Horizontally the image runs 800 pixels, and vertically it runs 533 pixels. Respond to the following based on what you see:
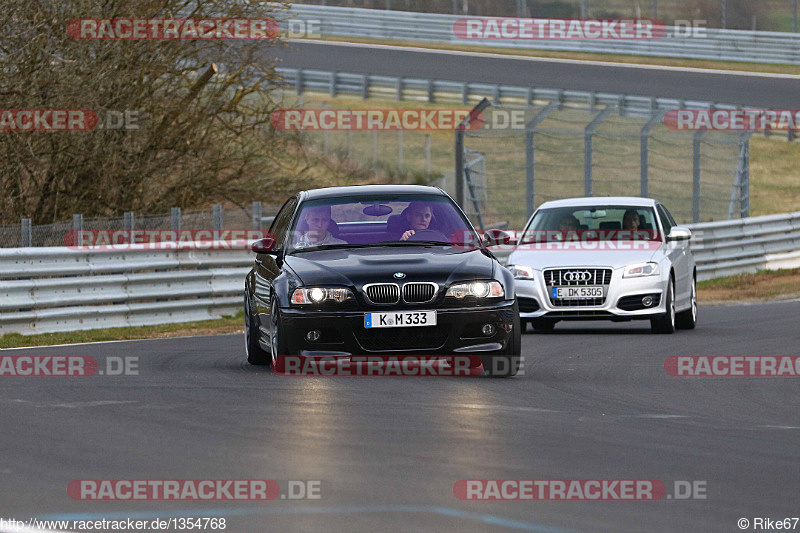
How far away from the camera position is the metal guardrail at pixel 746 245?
27516 mm

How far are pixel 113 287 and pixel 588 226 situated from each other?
588 cm

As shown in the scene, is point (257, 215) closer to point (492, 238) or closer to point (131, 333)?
point (131, 333)

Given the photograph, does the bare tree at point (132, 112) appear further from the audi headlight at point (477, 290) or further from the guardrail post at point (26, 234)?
the audi headlight at point (477, 290)

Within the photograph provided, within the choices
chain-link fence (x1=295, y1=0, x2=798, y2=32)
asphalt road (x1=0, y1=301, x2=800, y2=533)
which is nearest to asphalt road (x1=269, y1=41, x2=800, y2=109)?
chain-link fence (x1=295, y1=0, x2=798, y2=32)

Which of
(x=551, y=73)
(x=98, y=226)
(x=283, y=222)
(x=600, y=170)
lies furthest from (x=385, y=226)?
(x=551, y=73)

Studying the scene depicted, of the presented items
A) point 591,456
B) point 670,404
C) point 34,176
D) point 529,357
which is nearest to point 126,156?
point 34,176

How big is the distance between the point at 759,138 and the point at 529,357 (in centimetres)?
3605

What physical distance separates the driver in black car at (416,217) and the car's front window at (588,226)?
5.05 m

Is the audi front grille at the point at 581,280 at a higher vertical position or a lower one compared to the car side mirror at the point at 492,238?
lower

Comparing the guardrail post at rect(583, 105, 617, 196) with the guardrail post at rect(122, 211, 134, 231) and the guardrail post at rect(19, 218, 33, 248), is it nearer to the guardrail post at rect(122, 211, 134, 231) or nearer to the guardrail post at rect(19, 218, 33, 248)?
the guardrail post at rect(122, 211, 134, 231)

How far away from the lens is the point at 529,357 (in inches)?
537

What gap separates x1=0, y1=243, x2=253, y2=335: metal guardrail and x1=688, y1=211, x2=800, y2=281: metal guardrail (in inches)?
377

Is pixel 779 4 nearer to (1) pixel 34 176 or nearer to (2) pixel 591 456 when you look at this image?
(1) pixel 34 176

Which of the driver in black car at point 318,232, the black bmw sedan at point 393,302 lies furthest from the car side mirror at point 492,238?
the driver in black car at point 318,232
